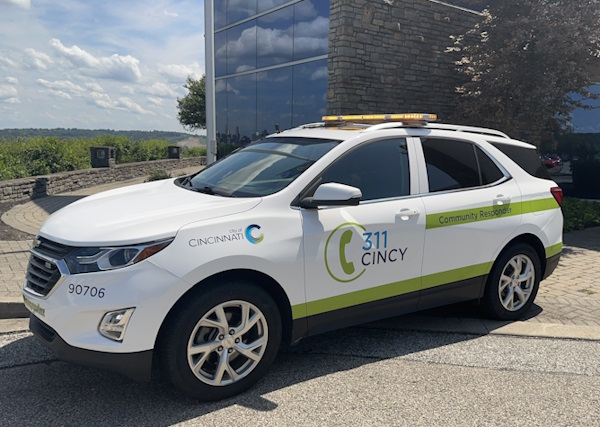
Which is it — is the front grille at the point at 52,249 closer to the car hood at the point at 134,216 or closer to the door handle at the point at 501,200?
the car hood at the point at 134,216

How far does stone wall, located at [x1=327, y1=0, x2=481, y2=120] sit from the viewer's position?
35.7 ft

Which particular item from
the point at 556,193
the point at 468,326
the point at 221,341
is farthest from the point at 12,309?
the point at 556,193

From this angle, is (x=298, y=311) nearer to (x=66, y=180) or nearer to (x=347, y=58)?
(x=347, y=58)

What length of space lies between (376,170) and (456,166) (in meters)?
0.88

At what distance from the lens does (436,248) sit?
410 centimetres

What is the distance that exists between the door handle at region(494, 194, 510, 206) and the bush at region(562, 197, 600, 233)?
20.3 ft

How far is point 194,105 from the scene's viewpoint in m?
37.4

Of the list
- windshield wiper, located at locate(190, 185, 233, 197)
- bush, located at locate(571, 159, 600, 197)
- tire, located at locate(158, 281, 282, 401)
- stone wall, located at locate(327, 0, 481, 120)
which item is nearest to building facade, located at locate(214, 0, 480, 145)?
stone wall, located at locate(327, 0, 481, 120)

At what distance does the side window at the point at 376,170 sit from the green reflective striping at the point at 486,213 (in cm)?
34

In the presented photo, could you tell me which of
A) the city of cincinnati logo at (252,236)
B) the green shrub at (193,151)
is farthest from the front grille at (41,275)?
the green shrub at (193,151)

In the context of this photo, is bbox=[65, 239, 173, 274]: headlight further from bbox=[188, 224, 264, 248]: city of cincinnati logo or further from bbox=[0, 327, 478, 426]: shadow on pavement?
bbox=[0, 327, 478, 426]: shadow on pavement

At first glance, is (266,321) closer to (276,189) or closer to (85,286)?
(276,189)

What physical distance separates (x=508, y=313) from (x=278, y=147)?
267cm

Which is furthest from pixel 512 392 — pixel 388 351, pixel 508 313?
pixel 508 313
